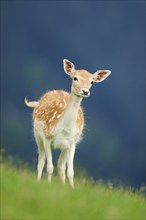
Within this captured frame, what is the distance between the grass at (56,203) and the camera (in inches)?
331

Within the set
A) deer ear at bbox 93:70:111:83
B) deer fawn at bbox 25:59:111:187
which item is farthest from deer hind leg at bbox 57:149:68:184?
deer ear at bbox 93:70:111:83

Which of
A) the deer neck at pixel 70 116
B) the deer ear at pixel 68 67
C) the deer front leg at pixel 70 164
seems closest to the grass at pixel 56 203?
the deer front leg at pixel 70 164

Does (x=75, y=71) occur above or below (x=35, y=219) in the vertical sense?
above

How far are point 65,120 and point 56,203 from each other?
4904 millimetres

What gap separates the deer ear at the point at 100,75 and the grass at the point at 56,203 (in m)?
3.69

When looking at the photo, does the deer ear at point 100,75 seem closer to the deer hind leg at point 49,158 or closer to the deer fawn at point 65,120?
the deer fawn at point 65,120

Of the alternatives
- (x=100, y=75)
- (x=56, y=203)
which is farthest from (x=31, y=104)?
(x=56, y=203)

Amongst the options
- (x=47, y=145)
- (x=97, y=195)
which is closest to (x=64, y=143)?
(x=47, y=145)

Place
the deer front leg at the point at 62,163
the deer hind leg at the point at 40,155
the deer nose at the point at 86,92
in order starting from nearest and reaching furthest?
the deer nose at the point at 86,92 < the deer front leg at the point at 62,163 < the deer hind leg at the point at 40,155

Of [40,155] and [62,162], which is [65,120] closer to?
[62,162]

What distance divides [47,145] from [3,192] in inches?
177

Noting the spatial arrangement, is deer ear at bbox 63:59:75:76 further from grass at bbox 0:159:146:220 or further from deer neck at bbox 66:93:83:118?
grass at bbox 0:159:146:220

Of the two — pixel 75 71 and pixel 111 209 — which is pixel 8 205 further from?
pixel 75 71

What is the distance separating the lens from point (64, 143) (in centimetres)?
1350
